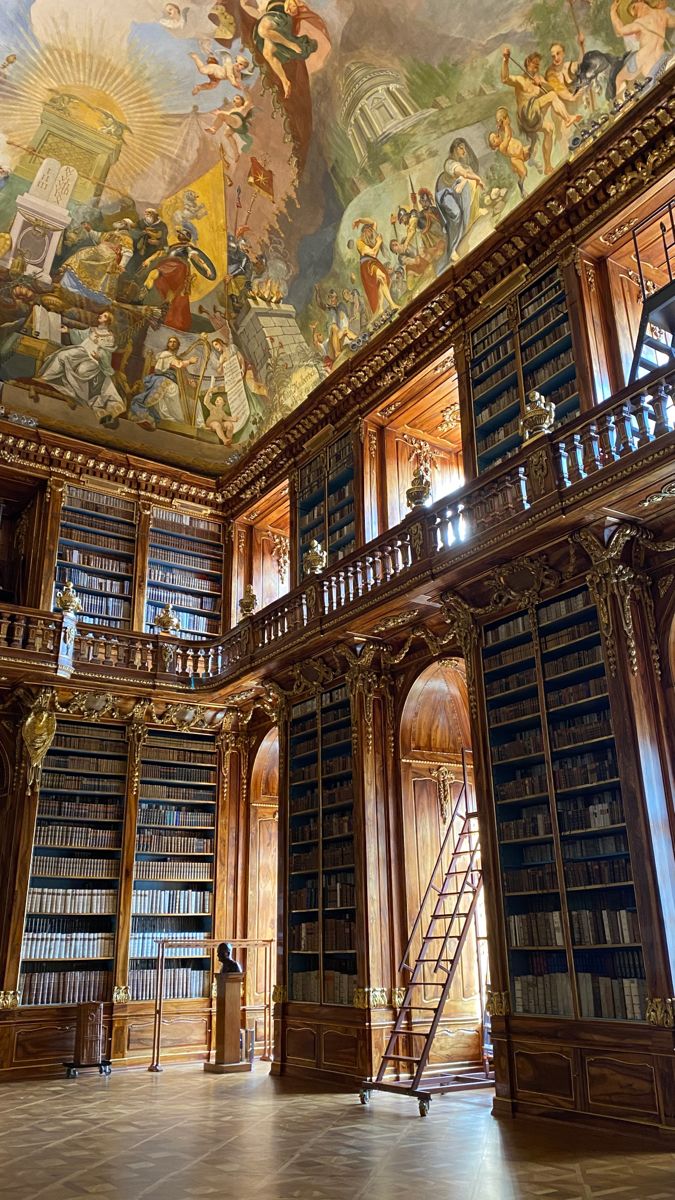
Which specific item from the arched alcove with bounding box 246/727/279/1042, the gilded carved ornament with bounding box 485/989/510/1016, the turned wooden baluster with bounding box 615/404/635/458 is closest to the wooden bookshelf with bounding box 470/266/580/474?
the turned wooden baluster with bounding box 615/404/635/458

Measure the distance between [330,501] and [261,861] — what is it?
4700 mm

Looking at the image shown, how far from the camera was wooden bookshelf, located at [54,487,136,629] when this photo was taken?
38.9ft

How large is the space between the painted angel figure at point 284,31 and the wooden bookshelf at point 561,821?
6.59m

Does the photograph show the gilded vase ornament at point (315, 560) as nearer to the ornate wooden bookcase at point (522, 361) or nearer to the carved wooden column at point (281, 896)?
the carved wooden column at point (281, 896)

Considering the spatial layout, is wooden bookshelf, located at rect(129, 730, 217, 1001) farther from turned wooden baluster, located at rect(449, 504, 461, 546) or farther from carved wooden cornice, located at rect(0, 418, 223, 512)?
turned wooden baluster, located at rect(449, 504, 461, 546)

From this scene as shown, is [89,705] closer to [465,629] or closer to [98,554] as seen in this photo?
[98,554]

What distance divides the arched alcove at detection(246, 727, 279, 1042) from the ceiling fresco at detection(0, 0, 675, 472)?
436 cm

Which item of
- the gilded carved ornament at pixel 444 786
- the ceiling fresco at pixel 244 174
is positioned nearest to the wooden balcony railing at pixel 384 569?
the gilded carved ornament at pixel 444 786

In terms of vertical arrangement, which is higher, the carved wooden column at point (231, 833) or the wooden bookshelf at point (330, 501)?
the wooden bookshelf at point (330, 501)

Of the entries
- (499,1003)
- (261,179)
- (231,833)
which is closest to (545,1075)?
(499,1003)

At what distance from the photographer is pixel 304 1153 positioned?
536 cm

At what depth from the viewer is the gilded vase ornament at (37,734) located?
34.6 ft

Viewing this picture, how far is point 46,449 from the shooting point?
1190 cm

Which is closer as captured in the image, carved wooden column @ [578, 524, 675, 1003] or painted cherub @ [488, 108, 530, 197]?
carved wooden column @ [578, 524, 675, 1003]
